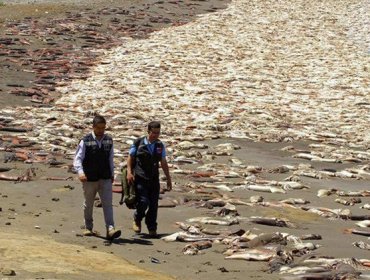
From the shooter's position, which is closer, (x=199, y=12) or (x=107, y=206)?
(x=107, y=206)

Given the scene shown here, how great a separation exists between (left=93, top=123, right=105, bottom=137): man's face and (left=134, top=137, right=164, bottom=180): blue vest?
2.94 ft

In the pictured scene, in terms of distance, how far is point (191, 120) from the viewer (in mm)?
24438

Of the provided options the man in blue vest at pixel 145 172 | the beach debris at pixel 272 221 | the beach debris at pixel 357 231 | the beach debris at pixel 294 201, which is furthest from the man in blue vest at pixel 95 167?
the beach debris at pixel 294 201

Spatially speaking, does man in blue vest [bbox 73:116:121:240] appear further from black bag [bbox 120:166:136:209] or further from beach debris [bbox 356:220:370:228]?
beach debris [bbox 356:220:370:228]

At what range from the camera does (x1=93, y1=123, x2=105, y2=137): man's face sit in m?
12.5

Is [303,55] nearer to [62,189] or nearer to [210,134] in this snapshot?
[210,134]

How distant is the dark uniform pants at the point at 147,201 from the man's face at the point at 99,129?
3.57ft

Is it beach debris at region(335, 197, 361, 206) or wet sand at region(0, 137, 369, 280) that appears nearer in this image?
wet sand at region(0, 137, 369, 280)

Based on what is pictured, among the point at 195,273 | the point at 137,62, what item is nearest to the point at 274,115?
the point at 137,62

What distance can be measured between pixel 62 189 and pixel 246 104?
12065 mm

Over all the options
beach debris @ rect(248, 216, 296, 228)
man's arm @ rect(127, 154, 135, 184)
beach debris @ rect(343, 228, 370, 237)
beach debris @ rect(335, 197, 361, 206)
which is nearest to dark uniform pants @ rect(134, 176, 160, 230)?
man's arm @ rect(127, 154, 135, 184)

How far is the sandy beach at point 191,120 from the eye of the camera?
39.4 feet

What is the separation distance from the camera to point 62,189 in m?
16.0

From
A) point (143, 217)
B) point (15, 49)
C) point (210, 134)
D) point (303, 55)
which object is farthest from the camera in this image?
point (303, 55)
